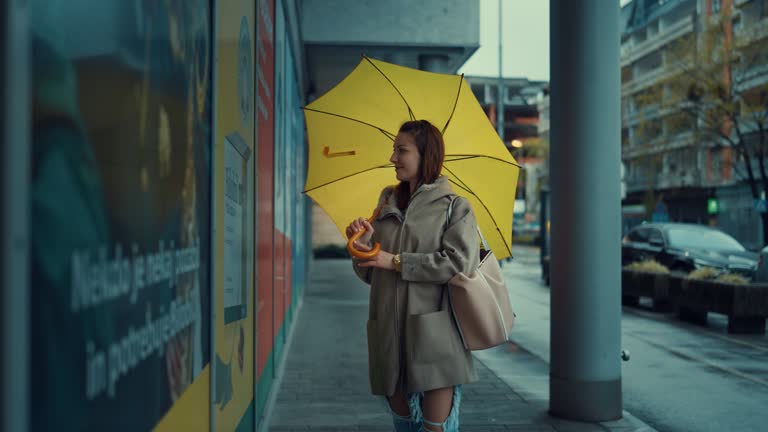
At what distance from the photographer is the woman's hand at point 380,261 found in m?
3.07

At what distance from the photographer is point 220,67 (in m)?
3.13

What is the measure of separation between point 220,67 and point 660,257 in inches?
585

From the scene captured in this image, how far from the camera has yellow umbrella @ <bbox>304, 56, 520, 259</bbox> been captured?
3777mm

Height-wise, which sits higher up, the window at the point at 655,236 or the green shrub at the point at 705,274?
the window at the point at 655,236

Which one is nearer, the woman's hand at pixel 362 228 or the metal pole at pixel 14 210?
the metal pole at pixel 14 210

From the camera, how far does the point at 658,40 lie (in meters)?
60.2

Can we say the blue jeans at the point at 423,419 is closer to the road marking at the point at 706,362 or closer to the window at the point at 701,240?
the road marking at the point at 706,362

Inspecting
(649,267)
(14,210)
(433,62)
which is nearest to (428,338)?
(14,210)

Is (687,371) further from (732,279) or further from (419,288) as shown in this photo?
(419,288)

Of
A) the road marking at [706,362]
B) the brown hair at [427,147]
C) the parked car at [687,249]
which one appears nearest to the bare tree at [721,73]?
the parked car at [687,249]

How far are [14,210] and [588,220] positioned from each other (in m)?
5.01

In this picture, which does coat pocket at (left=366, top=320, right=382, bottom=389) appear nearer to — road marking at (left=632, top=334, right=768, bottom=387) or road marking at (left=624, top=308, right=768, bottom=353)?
road marking at (left=632, top=334, right=768, bottom=387)

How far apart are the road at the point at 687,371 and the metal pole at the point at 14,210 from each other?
5.40m

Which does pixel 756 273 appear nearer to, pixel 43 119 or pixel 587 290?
pixel 587 290
